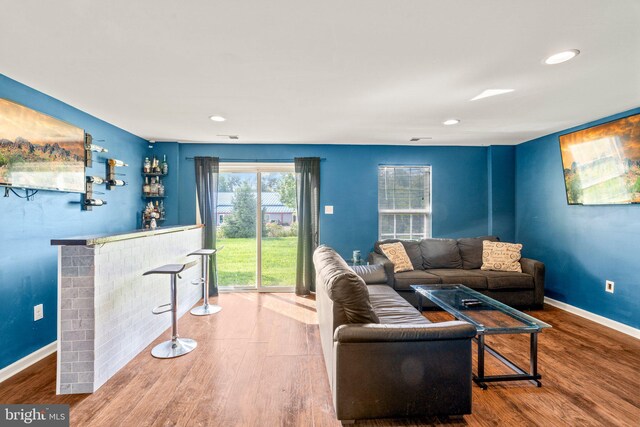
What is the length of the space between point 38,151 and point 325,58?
2491 millimetres

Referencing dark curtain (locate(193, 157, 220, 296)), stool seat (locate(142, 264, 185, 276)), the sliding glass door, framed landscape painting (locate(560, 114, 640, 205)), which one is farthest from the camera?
the sliding glass door

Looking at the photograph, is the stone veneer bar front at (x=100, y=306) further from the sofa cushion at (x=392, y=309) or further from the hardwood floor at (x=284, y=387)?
the sofa cushion at (x=392, y=309)

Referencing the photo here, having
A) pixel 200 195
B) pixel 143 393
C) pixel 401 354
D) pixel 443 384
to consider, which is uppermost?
pixel 200 195

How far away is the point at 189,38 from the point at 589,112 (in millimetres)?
3931

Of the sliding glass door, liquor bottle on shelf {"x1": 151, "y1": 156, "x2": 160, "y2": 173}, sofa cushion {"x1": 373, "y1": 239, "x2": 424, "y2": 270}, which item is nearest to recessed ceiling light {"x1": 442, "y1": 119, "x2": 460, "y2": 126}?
sofa cushion {"x1": 373, "y1": 239, "x2": 424, "y2": 270}

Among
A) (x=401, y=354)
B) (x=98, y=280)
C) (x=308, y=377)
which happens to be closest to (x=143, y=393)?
(x=98, y=280)

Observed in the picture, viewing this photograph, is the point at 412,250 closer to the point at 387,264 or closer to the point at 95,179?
the point at 387,264

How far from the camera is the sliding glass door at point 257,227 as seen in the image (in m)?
4.75

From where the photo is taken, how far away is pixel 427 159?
4.87 m

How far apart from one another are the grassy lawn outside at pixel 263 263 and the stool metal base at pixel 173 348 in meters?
1.90

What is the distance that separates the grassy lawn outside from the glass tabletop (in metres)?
2.20

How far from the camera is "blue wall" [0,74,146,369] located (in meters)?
2.34

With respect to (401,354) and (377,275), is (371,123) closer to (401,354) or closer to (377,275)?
(377,275)

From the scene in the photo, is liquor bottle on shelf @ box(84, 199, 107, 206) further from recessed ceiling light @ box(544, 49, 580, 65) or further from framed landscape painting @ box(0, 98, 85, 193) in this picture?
recessed ceiling light @ box(544, 49, 580, 65)
